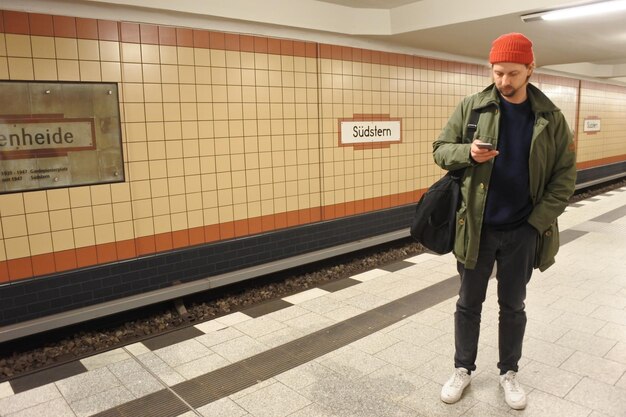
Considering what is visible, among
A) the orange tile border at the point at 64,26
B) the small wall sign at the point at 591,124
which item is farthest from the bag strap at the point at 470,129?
the small wall sign at the point at 591,124

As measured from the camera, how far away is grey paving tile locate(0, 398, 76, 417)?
8.38 feet

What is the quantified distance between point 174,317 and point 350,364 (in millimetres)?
1699

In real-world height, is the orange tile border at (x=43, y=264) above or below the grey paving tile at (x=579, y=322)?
above

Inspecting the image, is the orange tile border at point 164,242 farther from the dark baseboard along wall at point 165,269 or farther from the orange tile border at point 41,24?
the orange tile border at point 41,24

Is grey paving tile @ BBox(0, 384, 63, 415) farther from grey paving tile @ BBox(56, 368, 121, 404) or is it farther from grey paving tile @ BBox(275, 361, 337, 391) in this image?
grey paving tile @ BBox(275, 361, 337, 391)

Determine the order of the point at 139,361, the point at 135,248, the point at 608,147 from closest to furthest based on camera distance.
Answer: the point at 139,361, the point at 135,248, the point at 608,147

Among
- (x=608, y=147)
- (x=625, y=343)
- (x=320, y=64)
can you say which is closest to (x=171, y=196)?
(x=320, y=64)

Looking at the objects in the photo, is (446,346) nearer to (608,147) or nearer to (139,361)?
(139,361)

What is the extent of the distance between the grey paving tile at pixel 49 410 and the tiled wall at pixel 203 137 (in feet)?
3.32

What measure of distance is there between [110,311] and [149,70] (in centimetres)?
190

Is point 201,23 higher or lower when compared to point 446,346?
higher

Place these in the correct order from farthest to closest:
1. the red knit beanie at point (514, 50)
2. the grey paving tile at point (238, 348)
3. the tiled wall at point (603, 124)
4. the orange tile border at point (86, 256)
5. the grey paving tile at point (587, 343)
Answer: the tiled wall at point (603, 124), the orange tile border at point (86, 256), the grey paving tile at point (238, 348), the grey paving tile at point (587, 343), the red knit beanie at point (514, 50)

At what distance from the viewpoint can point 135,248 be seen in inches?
Answer: 149

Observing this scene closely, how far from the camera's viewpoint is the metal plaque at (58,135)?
10.2 ft
